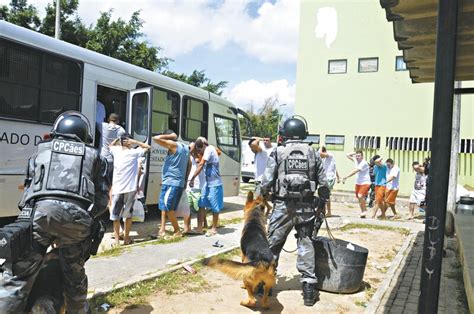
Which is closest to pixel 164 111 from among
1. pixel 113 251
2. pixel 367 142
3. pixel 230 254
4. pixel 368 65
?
pixel 113 251

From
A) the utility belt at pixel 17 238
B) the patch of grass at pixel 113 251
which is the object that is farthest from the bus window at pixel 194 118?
the utility belt at pixel 17 238

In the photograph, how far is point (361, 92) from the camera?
18.2 metres

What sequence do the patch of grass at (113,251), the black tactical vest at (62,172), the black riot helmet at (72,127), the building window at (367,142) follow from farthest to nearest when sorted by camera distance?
the building window at (367,142)
the patch of grass at (113,251)
the black riot helmet at (72,127)
the black tactical vest at (62,172)

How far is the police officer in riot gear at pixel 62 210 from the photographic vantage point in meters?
2.64

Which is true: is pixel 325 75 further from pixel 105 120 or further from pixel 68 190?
pixel 68 190

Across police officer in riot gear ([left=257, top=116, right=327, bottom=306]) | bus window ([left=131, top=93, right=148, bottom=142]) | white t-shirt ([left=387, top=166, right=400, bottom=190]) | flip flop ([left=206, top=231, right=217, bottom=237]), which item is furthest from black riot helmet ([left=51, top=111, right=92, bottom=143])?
white t-shirt ([left=387, top=166, right=400, bottom=190])

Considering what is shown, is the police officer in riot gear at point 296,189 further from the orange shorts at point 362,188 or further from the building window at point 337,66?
the building window at point 337,66

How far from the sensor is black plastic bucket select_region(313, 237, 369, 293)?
14.7 feet

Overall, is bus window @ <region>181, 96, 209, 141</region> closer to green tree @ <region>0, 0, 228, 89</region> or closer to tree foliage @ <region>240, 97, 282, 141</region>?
green tree @ <region>0, 0, 228, 89</region>

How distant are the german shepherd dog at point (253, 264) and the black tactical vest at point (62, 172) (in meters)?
1.34

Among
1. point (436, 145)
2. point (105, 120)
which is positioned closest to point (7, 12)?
point (105, 120)

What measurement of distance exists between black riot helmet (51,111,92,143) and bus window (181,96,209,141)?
647 cm

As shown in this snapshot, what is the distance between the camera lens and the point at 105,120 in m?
8.08

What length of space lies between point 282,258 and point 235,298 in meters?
1.97
